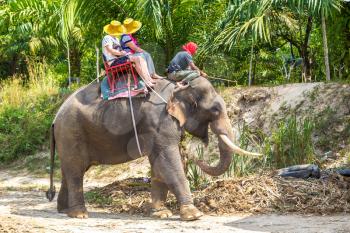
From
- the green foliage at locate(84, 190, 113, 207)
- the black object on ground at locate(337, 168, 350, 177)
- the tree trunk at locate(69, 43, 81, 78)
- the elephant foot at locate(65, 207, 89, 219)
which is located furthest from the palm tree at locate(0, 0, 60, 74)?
the black object on ground at locate(337, 168, 350, 177)

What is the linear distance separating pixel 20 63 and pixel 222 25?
15.5 m

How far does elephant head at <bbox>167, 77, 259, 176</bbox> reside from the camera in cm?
795

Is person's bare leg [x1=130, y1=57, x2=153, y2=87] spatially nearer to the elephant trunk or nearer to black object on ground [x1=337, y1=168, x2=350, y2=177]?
the elephant trunk

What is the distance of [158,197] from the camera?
8281 millimetres

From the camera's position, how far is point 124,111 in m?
8.13

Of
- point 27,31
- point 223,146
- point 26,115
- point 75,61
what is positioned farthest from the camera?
point 75,61

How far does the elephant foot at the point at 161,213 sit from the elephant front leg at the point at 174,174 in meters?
0.37

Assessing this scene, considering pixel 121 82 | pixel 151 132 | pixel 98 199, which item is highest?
pixel 121 82

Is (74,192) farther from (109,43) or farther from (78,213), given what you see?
(109,43)

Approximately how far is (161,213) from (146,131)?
3.19 feet

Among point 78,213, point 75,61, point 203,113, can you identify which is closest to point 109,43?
point 203,113

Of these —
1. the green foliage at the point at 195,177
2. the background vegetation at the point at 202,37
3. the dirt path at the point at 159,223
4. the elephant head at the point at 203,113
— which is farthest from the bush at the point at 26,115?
the elephant head at the point at 203,113

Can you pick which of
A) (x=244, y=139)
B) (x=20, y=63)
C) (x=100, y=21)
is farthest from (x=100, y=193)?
(x=20, y=63)

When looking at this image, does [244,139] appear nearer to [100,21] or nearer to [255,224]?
[255,224]
